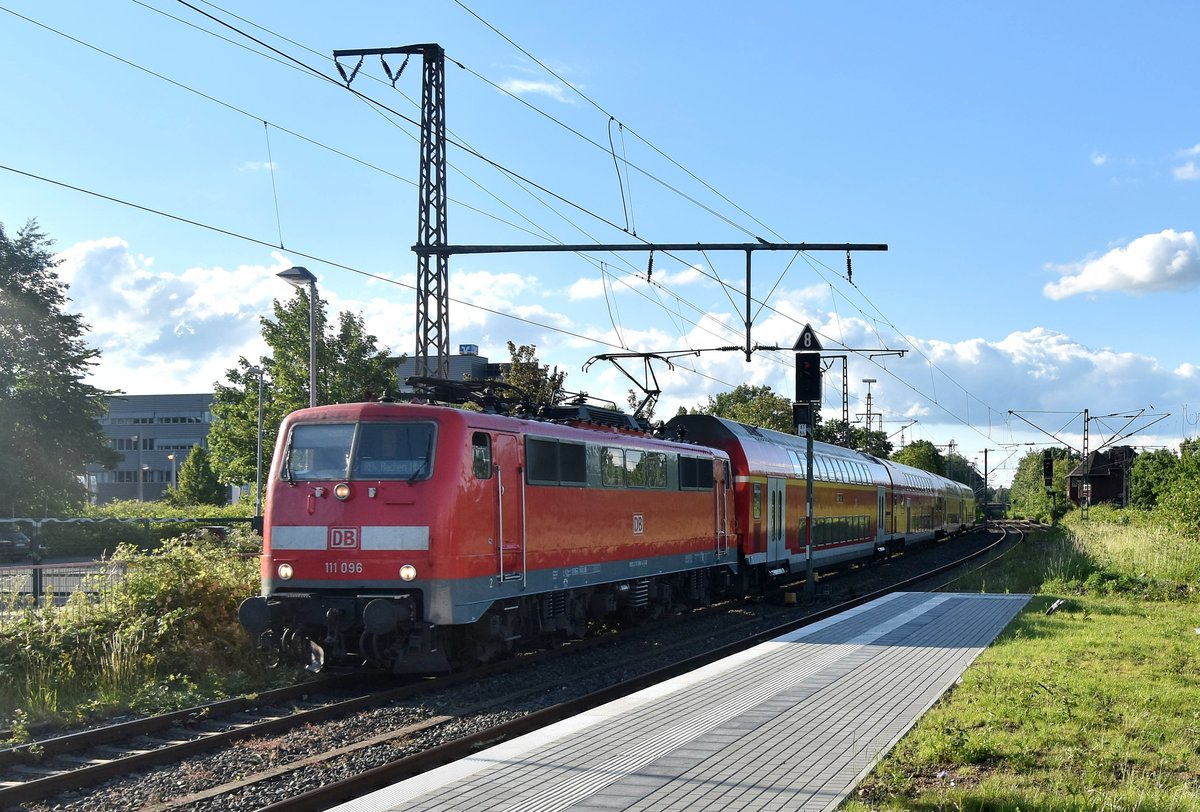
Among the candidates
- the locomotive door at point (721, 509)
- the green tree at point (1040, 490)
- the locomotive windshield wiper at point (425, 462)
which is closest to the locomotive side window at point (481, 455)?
the locomotive windshield wiper at point (425, 462)

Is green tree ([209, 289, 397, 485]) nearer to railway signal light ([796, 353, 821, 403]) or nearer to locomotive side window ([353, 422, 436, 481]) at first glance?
railway signal light ([796, 353, 821, 403])

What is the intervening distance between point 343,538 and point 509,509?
2.11 metres

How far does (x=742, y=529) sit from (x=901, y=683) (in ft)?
40.7

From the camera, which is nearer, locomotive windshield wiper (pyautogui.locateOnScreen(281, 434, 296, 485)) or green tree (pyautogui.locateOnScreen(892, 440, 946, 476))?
locomotive windshield wiper (pyautogui.locateOnScreen(281, 434, 296, 485))

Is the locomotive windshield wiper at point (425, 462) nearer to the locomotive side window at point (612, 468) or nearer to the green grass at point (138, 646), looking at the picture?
the green grass at point (138, 646)

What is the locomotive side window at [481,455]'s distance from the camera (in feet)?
41.6

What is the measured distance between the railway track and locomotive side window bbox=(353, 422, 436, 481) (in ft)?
7.74

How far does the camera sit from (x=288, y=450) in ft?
42.7

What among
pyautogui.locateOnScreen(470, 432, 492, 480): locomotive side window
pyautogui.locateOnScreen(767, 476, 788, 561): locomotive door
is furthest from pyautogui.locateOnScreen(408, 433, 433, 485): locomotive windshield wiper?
pyautogui.locateOnScreen(767, 476, 788, 561): locomotive door

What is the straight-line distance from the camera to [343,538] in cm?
1232

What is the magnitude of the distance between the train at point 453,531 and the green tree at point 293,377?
19.2 meters

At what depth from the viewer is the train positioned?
1211cm

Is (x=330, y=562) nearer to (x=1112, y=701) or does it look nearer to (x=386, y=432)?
(x=386, y=432)

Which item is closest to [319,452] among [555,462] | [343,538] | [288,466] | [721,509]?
[288,466]
